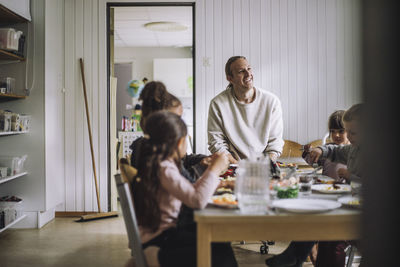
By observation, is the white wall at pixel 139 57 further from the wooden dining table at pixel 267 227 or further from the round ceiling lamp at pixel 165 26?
the wooden dining table at pixel 267 227

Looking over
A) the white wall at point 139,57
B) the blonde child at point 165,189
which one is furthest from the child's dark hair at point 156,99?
the white wall at point 139,57

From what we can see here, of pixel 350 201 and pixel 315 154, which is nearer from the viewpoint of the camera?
pixel 350 201

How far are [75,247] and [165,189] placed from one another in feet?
6.87

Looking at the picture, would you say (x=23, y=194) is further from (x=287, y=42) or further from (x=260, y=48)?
(x=287, y=42)

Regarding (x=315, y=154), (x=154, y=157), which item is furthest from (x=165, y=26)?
(x=154, y=157)

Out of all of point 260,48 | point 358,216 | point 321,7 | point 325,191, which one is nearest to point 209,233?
point 325,191

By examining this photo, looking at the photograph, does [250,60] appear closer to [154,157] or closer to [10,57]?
[10,57]

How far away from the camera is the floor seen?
293 centimetres

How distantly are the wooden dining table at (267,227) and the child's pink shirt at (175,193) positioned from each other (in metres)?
0.08

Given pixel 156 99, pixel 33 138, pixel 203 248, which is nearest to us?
pixel 203 248

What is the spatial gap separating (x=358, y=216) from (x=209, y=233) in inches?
39.0

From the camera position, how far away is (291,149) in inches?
170

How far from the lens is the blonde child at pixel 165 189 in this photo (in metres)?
1.47

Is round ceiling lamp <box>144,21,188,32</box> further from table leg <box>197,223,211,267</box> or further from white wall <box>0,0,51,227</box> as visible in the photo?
table leg <box>197,223,211,267</box>
